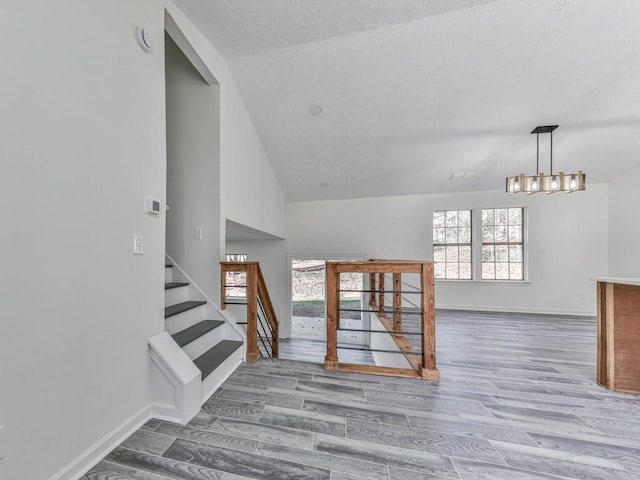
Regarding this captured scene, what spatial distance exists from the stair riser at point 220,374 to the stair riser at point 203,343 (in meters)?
0.24

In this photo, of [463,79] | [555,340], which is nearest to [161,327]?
[463,79]

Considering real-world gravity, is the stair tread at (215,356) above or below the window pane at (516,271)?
below

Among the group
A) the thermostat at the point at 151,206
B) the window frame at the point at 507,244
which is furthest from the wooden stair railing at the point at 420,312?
the window frame at the point at 507,244

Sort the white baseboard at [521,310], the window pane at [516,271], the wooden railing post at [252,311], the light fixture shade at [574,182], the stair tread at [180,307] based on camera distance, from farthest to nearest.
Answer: the window pane at [516,271] → the white baseboard at [521,310] → the light fixture shade at [574,182] → the wooden railing post at [252,311] → the stair tread at [180,307]

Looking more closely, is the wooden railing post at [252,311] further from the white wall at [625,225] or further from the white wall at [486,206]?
the white wall at [625,225]

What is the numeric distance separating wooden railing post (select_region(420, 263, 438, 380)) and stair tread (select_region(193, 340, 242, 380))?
5.37ft

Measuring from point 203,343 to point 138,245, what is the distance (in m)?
1.06

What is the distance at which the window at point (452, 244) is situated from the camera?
5098mm

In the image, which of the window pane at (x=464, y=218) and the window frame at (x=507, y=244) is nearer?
the window frame at (x=507, y=244)

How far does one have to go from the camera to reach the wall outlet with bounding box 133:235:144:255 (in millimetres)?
1464

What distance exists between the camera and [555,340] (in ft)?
10.3

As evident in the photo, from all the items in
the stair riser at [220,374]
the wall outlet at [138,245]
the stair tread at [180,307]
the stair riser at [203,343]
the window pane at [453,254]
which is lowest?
the stair riser at [220,374]

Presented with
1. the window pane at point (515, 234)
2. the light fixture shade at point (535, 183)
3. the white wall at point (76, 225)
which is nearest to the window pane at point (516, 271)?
the window pane at point (515, 234)

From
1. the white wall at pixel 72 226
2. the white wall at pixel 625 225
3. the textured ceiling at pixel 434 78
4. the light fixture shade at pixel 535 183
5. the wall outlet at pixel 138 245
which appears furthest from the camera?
the white wall at pixel 625 225
